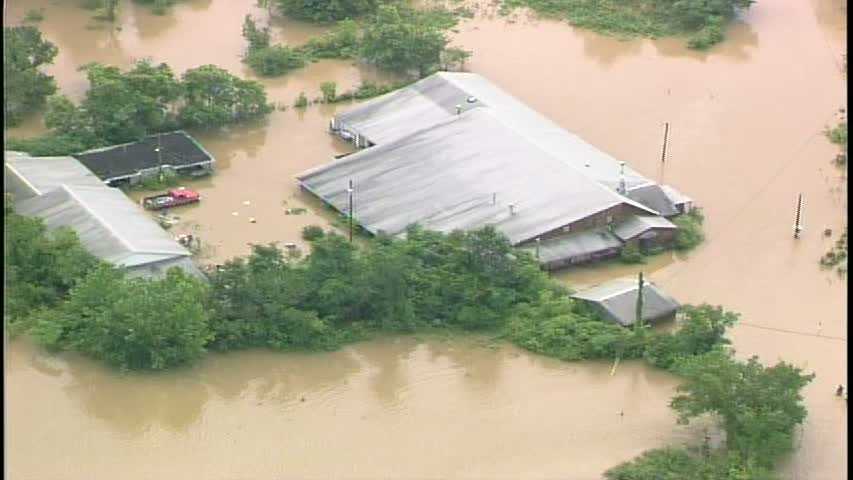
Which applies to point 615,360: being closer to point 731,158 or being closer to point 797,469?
point 797,469

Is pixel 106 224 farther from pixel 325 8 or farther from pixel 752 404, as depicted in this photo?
pixel 325 8

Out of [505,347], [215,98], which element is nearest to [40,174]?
[215,98]

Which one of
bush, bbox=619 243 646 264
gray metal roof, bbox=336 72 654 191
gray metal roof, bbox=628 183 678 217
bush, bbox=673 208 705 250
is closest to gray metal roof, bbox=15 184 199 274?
gray metal roof, bbox=336 72 654 191

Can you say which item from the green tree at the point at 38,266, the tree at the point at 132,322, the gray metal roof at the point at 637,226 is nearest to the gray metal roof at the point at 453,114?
the gray metal roof at the point at 637,226

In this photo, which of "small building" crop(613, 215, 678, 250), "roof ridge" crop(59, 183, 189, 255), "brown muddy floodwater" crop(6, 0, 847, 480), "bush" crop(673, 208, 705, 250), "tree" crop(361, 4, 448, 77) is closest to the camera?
"brown muddy floodwater" crop(6, 0, 847, 480)

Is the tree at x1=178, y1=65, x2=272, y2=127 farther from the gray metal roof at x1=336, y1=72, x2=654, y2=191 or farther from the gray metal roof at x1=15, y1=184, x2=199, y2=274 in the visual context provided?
the gray metal roof at x1=15, y1=184, x2=199, y2=274

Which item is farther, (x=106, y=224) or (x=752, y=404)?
(x=106, y=224)
